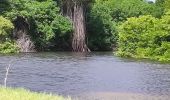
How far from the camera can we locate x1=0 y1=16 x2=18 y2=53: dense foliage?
202 ft

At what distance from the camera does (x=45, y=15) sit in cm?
7106

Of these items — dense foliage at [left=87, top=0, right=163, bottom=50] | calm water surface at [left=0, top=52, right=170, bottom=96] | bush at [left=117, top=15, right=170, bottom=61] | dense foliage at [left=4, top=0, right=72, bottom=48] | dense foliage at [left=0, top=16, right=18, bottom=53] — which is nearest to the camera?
calm water surface at [left=0, top=52, right=170, bottom=96]

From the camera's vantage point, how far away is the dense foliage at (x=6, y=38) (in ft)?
202

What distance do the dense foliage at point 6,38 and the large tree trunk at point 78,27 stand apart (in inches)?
425

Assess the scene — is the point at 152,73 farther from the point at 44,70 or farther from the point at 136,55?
the point at 136,55

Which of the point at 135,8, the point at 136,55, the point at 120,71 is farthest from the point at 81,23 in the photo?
the point at 120,71

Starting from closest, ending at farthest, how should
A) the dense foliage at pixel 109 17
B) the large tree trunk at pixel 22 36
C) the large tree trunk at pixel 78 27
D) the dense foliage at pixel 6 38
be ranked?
the dense foliage at pixel 6 38, the large tree trunk at pixel 22 36, the large tree trunk at pixel 78 27, the dense foliage at pixel 109 17

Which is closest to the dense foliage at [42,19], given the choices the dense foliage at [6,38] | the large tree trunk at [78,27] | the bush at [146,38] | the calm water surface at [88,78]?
the large tree trunk at [78,27]

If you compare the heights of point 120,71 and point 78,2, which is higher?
point 78,2

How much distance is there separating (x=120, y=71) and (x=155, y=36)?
18088mm

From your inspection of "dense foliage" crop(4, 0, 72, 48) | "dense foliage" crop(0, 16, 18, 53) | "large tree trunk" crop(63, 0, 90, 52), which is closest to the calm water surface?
"dense foliage" crop(0, 16, 18, 53)

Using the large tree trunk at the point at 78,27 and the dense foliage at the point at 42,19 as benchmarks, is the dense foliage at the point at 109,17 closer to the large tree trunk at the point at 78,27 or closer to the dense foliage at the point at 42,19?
the large tree trunk at the point at 78,27

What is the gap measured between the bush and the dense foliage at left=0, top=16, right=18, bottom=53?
12.7 m

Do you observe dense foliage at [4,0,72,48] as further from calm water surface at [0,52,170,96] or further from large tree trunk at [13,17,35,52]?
calm water surface at [0,52,170,96]
